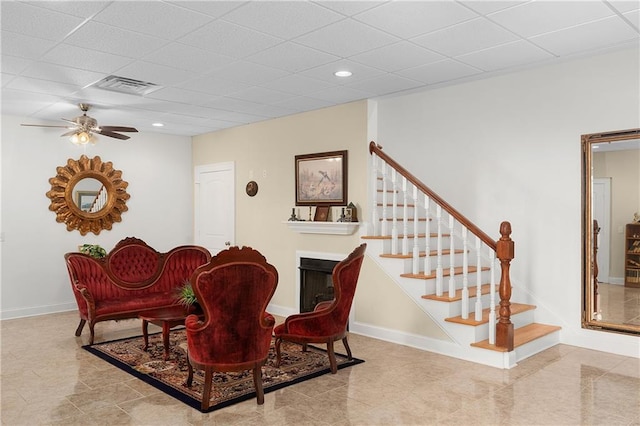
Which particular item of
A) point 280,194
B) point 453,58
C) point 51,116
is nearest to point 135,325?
point 280,194

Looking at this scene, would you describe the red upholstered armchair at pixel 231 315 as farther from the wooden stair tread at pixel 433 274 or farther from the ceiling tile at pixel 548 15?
the ceiling tile at pixel 548 15

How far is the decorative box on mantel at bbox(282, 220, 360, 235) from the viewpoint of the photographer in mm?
5766

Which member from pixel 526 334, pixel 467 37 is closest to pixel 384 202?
pixel 526 334

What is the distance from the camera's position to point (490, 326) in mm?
4480

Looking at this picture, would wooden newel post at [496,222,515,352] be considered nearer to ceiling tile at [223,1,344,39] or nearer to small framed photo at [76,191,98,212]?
ceiling tile at [223,1,344,39]

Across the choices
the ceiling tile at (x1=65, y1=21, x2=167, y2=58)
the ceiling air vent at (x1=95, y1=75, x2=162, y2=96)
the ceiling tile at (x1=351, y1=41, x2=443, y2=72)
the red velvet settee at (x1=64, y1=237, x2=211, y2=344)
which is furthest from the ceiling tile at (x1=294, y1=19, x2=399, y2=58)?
the red velvet settee at (x1=64, y1=237, x2=211, y2=344)

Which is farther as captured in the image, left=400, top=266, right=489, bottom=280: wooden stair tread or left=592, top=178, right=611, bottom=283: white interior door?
left=400, top=266, right=489, bottom=280: wooden stair tread

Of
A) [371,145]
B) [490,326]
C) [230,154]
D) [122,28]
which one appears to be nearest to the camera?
[122,28]

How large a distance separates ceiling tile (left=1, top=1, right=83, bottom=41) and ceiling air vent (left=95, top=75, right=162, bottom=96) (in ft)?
3.76

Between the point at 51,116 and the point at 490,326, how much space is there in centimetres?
603

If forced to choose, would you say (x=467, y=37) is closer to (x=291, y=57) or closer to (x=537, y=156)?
(x=291, y=57)

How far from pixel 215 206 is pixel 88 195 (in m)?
1.87

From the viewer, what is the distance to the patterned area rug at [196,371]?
3699 mm

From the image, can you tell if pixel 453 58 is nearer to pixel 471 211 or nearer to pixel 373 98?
pixel 373 98
